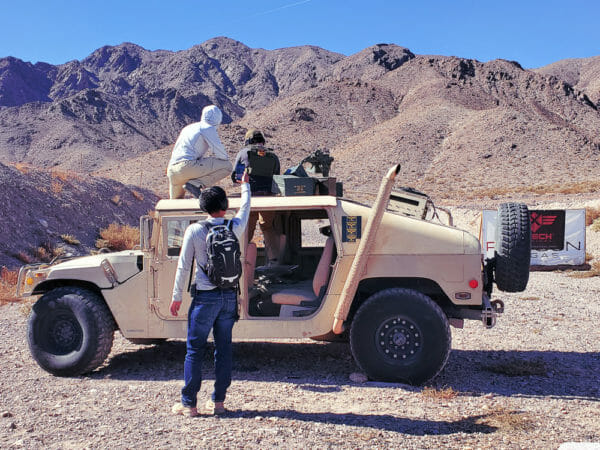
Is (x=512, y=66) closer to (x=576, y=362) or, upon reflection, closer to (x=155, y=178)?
(x=155, y=178)

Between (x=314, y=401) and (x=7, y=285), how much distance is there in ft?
30.3

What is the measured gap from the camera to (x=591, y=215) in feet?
66.7

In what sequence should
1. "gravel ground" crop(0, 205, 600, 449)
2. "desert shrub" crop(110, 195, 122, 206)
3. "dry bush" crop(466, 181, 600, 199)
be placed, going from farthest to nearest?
"dry bush" crop(466, 181, 600, 199) < "desert shrub" crop(110, 195, 122, 206) < "gravel ground" crop(0, 205, 600, 449)

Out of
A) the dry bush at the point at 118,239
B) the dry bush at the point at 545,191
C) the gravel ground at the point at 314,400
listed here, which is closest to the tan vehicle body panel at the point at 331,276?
the gravel ground at the point at 314,400

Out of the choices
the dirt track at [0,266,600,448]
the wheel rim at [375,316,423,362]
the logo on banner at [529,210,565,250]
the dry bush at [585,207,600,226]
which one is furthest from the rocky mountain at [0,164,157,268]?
the dry bush at [585,207,600,226]

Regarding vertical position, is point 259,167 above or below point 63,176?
below

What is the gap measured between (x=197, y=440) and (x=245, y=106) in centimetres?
13338

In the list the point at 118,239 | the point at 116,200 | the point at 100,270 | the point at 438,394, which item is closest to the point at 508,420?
the point at 438,394

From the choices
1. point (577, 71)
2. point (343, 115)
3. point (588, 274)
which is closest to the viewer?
point (588, 274)

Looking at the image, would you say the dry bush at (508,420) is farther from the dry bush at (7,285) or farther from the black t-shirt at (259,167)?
the dry bush at (7,285)

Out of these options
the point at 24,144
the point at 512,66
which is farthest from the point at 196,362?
the point at 512,66

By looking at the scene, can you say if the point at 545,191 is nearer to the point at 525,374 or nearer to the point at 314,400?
the point at 525,374

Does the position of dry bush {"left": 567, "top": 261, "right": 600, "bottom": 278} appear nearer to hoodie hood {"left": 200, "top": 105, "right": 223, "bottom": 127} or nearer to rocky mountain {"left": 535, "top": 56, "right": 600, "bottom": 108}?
hoodie hood {"left": 200, "top": 105, "right": 223, "bottom": 127}

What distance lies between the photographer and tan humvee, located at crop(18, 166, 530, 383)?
5.78m
